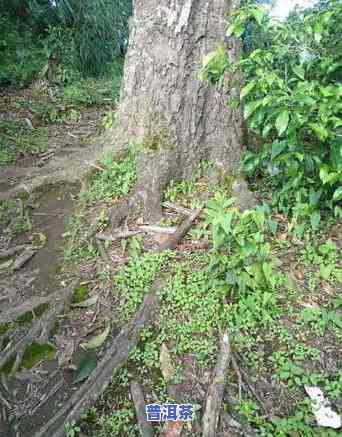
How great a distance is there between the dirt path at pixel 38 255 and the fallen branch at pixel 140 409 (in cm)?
38

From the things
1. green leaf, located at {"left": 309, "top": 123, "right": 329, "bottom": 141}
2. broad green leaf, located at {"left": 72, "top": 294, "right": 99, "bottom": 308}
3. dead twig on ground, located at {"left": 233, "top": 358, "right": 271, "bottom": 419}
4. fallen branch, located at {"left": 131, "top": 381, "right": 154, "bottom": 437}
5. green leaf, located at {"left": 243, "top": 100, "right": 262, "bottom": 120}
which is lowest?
fallen branch, located at {"left": 131, "top": 381, "right": 154, "bottom": 437}

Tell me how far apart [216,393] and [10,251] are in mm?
1913

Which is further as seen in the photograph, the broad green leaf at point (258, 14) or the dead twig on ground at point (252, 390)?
the broad green leaf at point (258, 14)

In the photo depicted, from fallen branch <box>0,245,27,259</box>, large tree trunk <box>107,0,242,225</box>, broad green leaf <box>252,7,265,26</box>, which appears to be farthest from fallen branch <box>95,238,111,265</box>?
broad green leaf <box>252,7,265,26</box>

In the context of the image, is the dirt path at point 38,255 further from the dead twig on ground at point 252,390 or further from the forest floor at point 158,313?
the dead twig on ground at point 252,390

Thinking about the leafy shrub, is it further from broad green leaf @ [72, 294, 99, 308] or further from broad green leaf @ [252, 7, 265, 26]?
broad green leaf @ [72, 294, 99, 308]

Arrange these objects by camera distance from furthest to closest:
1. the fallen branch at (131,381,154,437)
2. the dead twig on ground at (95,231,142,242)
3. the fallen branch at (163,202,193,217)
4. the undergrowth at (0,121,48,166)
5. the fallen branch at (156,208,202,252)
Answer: the undergrowth at (0,121,48,166), the fallen branch at (163,202,193,217), the dead twig on ground at (95,231,142,242), the fallen branch at (156,208,202,252), the fallen branch at (131,381,154,437)

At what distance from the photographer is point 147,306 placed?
8.61ft

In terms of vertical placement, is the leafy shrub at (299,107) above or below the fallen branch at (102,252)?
above

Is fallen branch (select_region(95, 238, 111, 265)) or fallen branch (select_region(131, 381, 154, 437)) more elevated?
fallen branch (select_region(95, 238, 111, 265))

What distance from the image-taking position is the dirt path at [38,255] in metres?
2.22

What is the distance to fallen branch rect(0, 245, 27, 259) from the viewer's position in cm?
311

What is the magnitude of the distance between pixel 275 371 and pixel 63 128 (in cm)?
431

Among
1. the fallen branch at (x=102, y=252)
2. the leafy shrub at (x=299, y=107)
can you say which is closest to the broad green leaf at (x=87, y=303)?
the fallen branch at (x=102, y=252)
